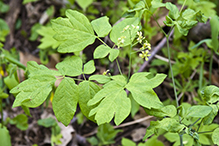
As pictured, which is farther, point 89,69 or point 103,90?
point 89,69

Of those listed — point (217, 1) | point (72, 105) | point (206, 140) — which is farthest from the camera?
point (217, 1)

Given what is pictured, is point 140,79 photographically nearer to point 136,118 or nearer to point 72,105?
point 72,105

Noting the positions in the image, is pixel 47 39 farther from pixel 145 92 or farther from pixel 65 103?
pixel 145 92

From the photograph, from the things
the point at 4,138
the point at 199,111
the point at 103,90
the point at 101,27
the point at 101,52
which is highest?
the point at 101,27

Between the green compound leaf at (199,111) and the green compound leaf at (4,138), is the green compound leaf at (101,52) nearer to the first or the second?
A: the green compound leaf at (199,111)

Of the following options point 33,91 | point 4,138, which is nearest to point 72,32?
point 33,91

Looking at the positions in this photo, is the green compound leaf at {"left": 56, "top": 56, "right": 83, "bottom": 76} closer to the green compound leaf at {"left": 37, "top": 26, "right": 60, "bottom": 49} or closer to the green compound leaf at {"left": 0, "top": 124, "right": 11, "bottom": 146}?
the green compound leaf at {"left": 0, "top": 124, "right": 11, "bottom": 146}

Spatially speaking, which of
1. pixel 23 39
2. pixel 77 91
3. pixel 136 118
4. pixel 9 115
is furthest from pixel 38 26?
pixel 77 91
